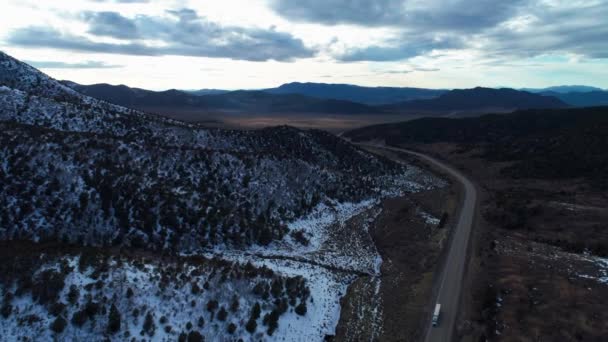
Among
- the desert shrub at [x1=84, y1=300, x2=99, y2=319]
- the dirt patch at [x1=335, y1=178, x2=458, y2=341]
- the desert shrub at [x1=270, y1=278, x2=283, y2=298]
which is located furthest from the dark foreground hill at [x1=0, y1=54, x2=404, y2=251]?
the desert shrub at [x1=84, y1=300, x2=99, y2=319]

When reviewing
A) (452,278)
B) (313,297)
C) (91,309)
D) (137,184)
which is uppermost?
(137,184)

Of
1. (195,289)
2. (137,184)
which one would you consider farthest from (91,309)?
(137,184)

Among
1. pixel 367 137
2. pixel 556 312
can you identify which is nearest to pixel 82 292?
pixel 556 312

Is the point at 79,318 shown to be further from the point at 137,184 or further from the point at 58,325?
the point at 137,184

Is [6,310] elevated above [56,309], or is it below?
above

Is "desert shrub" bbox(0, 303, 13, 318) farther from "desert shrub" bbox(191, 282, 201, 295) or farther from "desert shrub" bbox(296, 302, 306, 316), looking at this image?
"desert shrub" bbox(296, 302, 306, 316)

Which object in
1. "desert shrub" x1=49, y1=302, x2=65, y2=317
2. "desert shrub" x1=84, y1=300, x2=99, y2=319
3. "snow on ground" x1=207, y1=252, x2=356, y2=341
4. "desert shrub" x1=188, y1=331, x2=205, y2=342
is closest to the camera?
"desert shrub" x1=49, y1=302, x2=65, y2=317

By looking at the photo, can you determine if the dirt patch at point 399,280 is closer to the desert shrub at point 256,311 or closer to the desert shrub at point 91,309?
the desert shrub at point 256,311

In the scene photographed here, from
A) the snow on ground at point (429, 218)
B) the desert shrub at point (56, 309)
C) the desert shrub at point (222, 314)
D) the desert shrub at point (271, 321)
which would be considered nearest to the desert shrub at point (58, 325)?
the desert shrub at point (56, 309)

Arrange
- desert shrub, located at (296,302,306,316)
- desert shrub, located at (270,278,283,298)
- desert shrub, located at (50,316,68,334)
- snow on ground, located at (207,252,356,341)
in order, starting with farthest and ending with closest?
1. desert shrub, located at (270,278,283,298)
2. desert shrub, located at (296,302,306,316)
3. snow on ground, located at (207,252,356,341)
4. desert shrub, located at (50,316,68,334)
